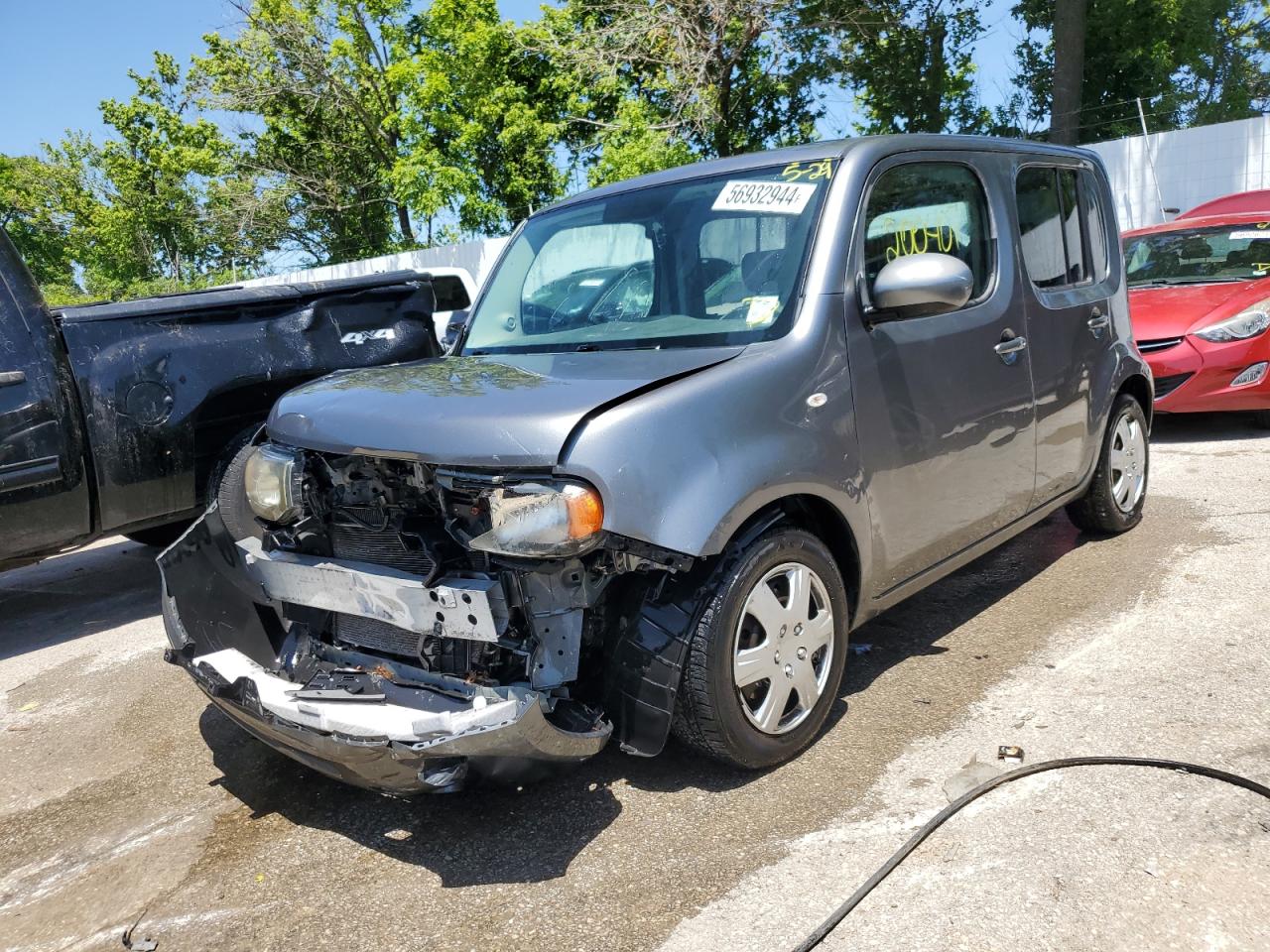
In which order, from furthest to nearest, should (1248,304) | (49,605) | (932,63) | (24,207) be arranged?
1. (24,207)
2. (932,63)
3. (1248,304)
4. (49,605)

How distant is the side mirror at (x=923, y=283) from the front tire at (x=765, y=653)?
0.82m

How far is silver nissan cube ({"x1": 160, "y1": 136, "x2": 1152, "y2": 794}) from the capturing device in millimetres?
2693

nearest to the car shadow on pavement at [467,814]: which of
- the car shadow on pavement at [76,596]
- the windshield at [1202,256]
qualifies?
the car shadow on pavement at [76,596]

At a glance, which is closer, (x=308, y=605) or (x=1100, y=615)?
(x=308, y=605)

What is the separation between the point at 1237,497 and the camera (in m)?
6.00

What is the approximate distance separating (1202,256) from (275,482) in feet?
26.1

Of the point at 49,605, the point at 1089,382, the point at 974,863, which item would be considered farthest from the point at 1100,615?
the point at 49,605

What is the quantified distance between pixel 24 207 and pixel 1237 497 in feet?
156

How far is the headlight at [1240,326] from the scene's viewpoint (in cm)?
729

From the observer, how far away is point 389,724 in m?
2.64

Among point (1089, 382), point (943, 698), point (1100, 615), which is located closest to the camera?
point (943, 698)

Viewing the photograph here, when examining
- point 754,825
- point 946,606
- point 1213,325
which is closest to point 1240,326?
point 1213,325

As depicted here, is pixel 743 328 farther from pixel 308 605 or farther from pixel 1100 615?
pixel 1100 615

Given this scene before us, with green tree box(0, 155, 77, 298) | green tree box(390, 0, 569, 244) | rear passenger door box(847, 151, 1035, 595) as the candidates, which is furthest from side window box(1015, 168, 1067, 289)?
green tree box(0, 155, 77, 298)
